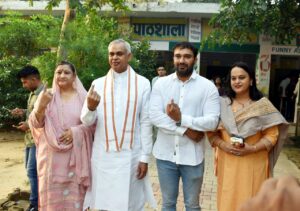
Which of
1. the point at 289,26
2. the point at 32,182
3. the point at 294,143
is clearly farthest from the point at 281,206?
the point at 294,143

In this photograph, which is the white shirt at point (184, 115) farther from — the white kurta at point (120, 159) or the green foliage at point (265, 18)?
the green foliage at point (265, 18)

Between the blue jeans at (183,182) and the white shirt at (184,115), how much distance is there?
0.07 m

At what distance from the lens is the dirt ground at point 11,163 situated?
18.6 ft

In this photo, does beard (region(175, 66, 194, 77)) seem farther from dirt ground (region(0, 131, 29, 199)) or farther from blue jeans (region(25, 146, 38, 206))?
dirt ground (region(0, 131, 29, 199))

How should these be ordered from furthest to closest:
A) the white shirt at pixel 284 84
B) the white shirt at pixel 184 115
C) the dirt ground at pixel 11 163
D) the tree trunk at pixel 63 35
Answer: the white shirt at pixel 284 84, the tree trunk at pixel 63 35, the dirt ground at pixel 11 163, the white shirt at pixel 184 115

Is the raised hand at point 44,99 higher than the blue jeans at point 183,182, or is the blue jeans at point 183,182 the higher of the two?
the raised hand at point 44,99

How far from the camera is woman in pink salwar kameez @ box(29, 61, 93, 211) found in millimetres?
3539

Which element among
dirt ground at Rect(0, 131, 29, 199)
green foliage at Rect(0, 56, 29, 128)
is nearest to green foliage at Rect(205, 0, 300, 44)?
green foliage at Rect(0, 56, 29, 128)

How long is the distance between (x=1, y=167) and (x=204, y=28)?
842 centimetres

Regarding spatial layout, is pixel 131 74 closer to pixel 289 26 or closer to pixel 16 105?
pixel 289 26

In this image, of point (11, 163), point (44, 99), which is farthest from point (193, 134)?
point (11, 163)

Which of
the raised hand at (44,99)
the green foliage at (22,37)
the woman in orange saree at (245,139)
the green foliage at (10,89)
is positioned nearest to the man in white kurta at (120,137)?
the raised hand at (44,99)

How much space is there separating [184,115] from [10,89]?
7720 millimetres

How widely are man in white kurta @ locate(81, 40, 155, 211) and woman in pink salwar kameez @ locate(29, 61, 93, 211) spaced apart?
15cm
